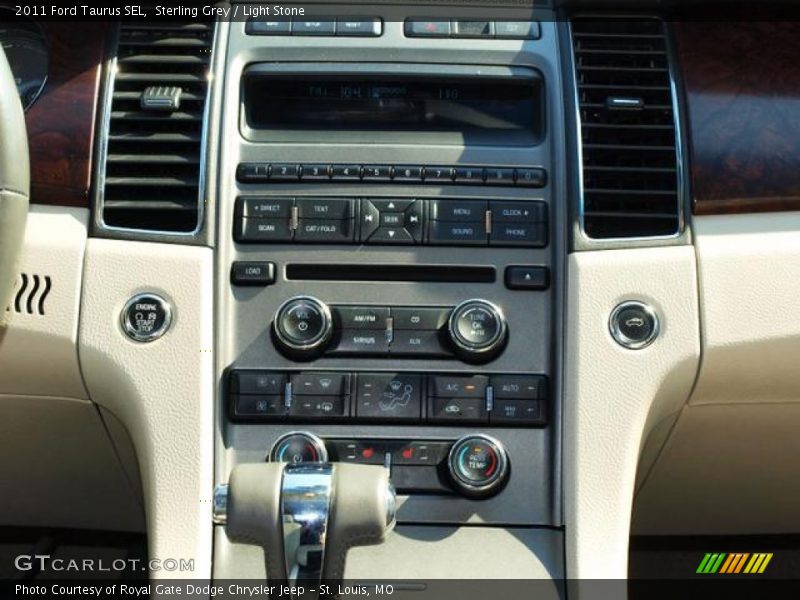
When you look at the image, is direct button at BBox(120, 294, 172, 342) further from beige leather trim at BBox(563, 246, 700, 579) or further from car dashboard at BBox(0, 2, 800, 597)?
beige leather trim at BBox(563, 246, 700, 579)

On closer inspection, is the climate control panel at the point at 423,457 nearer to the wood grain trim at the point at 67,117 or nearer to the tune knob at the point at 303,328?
the tune knob at the point at 303,328

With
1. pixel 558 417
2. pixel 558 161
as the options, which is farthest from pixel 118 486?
pixel 558 161

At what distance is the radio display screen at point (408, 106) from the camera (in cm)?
254

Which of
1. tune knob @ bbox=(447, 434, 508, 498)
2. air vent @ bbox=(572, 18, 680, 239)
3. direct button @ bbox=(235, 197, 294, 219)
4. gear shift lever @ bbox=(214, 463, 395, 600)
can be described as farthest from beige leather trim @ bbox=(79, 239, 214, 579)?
air vent @ bbox=(572, 18, 680, 239)

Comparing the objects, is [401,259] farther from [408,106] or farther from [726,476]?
[726,476]

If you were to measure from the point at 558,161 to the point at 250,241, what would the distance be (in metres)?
0.66

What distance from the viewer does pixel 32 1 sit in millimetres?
2600

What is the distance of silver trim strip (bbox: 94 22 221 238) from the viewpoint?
7.99ft

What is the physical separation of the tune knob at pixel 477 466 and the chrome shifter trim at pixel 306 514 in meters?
0.64

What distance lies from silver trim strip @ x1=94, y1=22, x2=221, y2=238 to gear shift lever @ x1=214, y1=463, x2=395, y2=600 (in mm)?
836

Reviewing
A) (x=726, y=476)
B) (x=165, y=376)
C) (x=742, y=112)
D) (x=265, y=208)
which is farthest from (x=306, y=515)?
(x=726, y=476)

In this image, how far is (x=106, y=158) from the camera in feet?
8.15

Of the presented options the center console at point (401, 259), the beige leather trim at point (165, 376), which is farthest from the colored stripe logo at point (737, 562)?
the beige leather trim at point (165, 376)

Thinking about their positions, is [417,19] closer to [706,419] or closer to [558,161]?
[558,161]
